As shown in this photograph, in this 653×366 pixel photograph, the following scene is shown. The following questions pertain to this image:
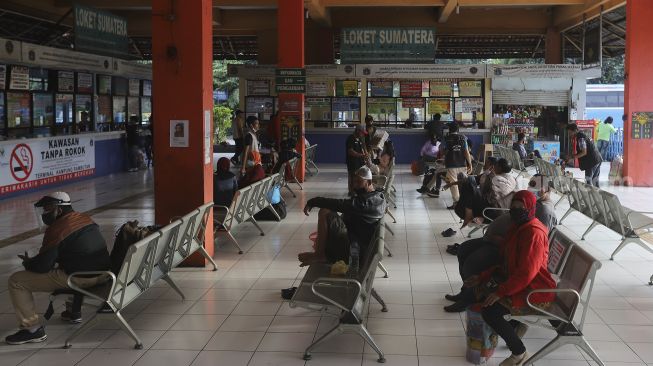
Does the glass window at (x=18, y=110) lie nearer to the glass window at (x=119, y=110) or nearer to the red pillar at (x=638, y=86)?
the glass window at (x=119, y=110)

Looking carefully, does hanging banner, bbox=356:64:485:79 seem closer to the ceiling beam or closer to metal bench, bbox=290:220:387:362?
the ceiling beam

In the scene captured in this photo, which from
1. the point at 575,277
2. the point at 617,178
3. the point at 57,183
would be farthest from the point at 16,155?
the point at 617,178

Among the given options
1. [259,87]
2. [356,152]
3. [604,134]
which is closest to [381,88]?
[259,87]

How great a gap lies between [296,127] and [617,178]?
7028mm

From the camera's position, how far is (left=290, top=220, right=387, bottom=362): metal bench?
5094mm

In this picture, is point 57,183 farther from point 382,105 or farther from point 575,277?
point 575,277

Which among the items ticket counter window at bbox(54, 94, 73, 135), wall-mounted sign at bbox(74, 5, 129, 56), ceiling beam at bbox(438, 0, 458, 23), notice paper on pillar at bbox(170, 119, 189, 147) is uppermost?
ceiling beam at bbox(438, 0, 458, 23)

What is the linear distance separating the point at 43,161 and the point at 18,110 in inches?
68.4

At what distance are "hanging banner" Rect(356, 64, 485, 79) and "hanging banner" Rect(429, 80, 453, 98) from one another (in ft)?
1.55

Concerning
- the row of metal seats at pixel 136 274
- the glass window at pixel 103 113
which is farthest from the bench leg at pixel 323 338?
the glass window at pixel 103 113

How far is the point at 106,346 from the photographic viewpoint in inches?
211

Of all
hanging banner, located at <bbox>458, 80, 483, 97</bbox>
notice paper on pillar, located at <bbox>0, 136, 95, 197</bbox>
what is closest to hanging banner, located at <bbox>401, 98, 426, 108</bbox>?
hanging banner, located at <bbox>458, 80, 483, 97</bbox>

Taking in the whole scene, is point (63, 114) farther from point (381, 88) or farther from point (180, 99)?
point (180, 99)

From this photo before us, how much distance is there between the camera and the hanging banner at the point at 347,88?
20934 millimetres
